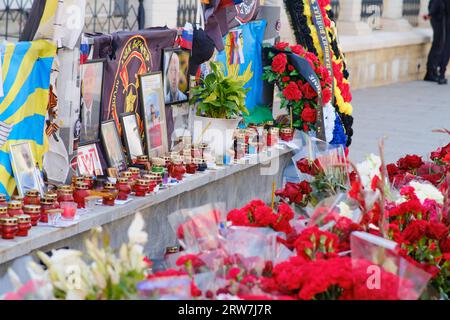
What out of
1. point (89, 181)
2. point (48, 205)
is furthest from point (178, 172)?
point (48, 205)

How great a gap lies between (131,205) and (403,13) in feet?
55.6

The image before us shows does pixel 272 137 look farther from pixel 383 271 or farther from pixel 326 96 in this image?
pixel 383 271

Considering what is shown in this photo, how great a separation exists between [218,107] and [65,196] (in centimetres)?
239

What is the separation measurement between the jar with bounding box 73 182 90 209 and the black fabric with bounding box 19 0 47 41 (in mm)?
892

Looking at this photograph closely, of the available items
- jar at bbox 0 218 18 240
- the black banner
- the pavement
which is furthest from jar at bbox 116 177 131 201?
the pavement

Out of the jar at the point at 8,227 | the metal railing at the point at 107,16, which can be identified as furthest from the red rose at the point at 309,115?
the jar at the point at 8,227

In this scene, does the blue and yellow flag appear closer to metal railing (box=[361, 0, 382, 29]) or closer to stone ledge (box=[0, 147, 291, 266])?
stone ledge (box=[0, 147, 291, 266])

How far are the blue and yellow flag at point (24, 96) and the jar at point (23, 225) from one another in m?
0.63

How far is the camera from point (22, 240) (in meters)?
5.05

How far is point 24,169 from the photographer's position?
579cm

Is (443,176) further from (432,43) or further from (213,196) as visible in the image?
(432,43)

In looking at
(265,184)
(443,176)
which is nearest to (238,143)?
(265,184)

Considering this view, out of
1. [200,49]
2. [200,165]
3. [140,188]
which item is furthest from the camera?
[200,49]

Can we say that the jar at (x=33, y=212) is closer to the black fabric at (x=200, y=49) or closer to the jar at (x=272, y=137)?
the black fabric at (x=200, y=49)
